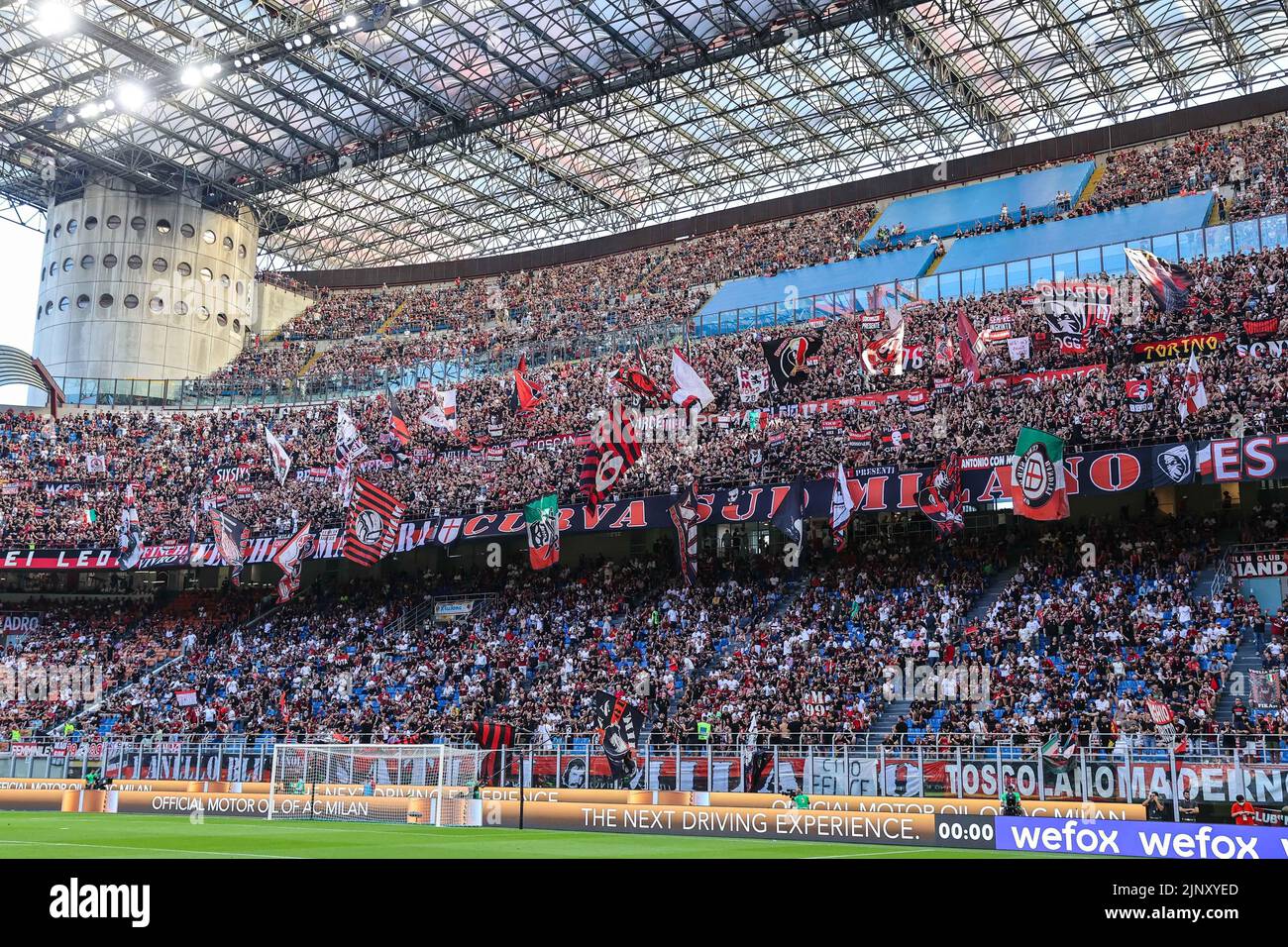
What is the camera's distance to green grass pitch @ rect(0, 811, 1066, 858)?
17.6 m

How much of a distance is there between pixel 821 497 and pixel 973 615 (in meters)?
6.62

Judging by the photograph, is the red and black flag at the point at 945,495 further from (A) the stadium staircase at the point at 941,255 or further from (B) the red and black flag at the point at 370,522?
(A) the stadium staircase at the point at 941,255

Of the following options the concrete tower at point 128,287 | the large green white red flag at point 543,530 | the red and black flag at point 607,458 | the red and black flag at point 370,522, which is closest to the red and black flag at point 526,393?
the large green white red flag at point 543,530

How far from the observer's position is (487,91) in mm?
56281

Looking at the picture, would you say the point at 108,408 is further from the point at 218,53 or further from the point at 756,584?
the point at 756,584

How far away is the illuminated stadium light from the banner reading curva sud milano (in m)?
20.7

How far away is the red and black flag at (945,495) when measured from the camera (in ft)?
118

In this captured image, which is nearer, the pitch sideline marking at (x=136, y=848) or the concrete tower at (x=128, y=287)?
the pitch sideline marking at (x=136, y=848)

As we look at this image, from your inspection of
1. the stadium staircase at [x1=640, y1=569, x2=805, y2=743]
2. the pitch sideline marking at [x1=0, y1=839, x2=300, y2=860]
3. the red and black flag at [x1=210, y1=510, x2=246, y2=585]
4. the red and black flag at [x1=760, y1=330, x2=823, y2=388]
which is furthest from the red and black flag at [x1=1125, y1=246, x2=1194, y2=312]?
the red and black flag at [x1=210, y1=510, x2=246, y2=585]

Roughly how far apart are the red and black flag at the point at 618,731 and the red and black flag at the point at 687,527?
34.9 ft
